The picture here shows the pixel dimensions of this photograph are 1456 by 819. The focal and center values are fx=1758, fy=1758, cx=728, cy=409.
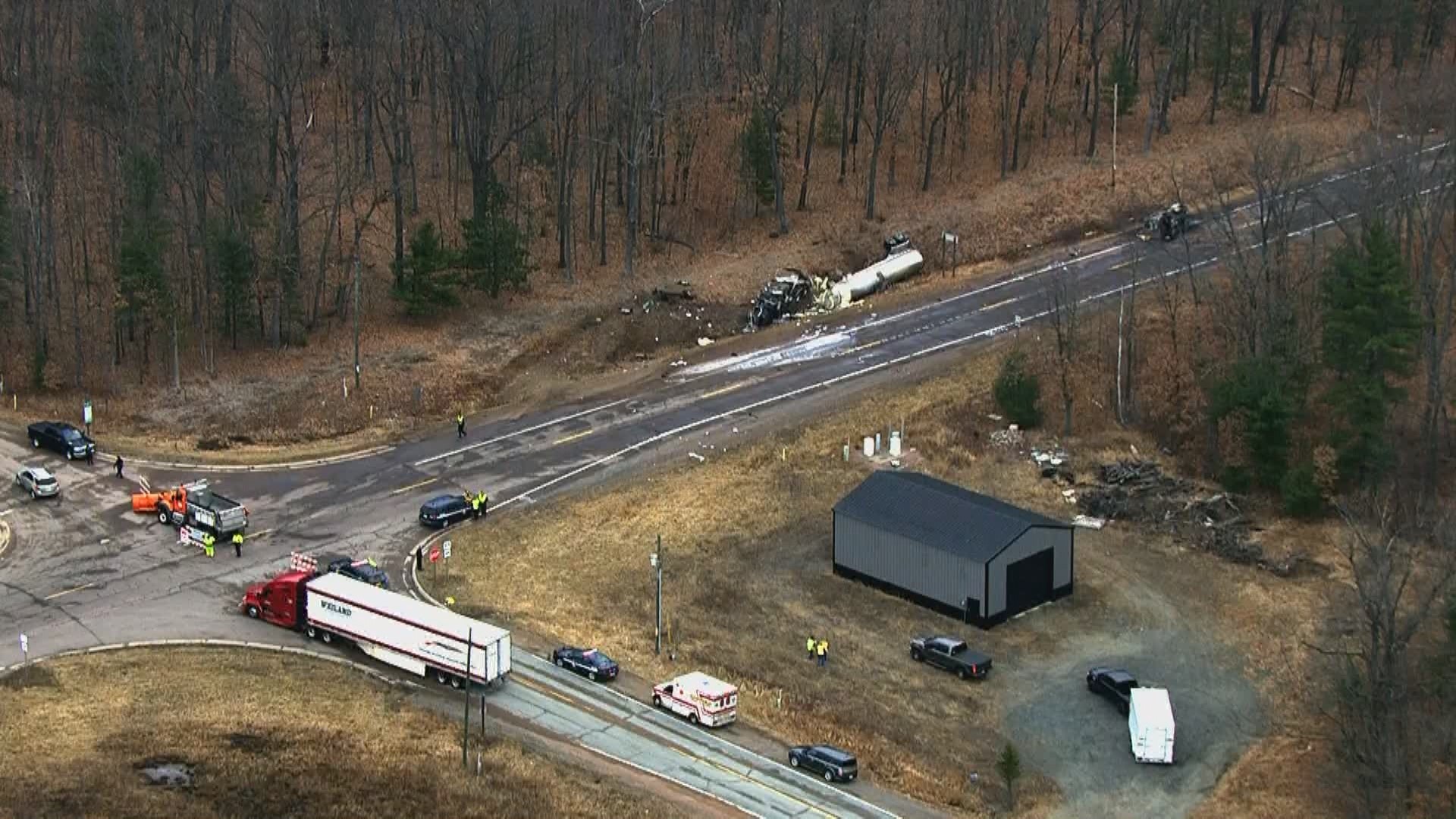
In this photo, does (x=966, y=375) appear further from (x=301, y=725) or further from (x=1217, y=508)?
(x=301, y=725)

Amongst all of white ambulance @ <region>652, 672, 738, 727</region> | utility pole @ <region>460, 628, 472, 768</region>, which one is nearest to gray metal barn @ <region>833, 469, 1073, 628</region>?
white ambulance @ <region>652, 672, 738, 727</region>

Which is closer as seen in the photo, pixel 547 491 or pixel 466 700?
pixel 466 700

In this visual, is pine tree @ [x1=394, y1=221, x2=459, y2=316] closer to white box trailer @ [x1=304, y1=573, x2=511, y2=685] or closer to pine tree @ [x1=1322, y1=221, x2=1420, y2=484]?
white box trailer @ [x1=304, y1=573, x2=511, y2=685]

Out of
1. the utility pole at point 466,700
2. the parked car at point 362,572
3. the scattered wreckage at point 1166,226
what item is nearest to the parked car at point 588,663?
the utility pole at point 466,700

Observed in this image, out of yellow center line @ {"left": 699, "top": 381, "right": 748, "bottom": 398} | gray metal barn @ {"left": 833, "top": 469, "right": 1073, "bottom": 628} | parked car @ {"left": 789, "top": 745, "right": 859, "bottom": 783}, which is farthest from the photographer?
Answer: yellow center line @ {"left": 699, "top": 381, "right": 748, "bottom": 398}

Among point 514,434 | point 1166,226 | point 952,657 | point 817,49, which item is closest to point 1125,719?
point 952,657

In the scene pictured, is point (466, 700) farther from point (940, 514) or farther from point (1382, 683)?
point (1382, 683)

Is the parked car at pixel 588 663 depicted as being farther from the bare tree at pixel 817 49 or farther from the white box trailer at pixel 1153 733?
the bare tree at pixel 817 49
